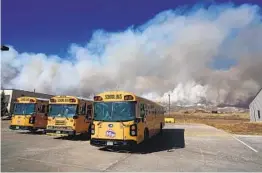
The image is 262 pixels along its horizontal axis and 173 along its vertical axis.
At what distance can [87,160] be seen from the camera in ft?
33.0

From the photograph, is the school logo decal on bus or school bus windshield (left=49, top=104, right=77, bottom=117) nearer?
the school logo decal on bus

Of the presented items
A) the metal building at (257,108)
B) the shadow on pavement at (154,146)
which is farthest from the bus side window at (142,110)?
the metal building at (257,108)

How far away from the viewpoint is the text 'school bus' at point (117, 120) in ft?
38.7

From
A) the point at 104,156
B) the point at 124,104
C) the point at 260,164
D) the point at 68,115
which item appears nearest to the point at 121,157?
the point at 104,156

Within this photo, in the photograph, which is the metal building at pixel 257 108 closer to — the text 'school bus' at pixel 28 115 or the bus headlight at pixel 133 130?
the text 'school bus' at pixel 28 115

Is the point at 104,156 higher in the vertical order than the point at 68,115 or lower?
lower

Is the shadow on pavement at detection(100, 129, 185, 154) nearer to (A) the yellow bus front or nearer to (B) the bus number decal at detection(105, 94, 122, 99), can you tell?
(A) the yellow bus front

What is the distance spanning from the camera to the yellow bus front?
11773 mm

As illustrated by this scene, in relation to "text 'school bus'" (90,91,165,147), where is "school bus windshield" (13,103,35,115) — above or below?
above

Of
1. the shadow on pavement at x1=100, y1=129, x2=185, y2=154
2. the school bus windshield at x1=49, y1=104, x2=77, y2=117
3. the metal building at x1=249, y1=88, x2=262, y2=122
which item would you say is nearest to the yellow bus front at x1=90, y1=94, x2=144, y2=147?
the shadow on pavement at x1=100, y1=129, x2=185, y2=154

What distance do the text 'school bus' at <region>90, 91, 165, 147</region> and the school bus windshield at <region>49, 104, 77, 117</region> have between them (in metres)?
4.56

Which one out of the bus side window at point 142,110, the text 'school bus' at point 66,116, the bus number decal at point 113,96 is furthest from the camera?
the text 'school bus' at point 66,116

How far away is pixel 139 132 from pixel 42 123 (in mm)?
12030

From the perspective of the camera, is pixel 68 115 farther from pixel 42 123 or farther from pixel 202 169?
pixel 202 169
